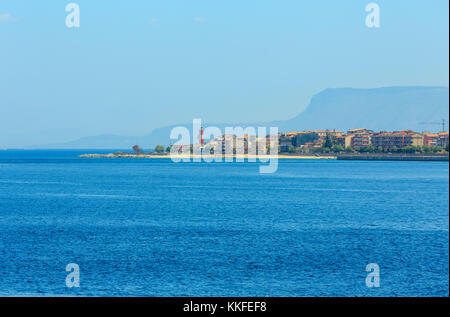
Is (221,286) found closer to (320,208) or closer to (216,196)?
(320,208)

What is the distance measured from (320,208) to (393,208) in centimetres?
714

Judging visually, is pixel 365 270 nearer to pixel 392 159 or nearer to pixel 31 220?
pixel 31 220

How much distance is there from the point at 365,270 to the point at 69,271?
13.0 m

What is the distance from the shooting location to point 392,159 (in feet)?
646

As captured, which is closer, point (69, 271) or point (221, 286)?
point (221, 286)

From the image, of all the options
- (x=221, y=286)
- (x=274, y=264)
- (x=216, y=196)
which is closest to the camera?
(x=221, y=286)

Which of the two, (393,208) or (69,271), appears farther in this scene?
(393,208)

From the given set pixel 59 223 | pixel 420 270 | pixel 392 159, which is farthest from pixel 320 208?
pixel 392 159
